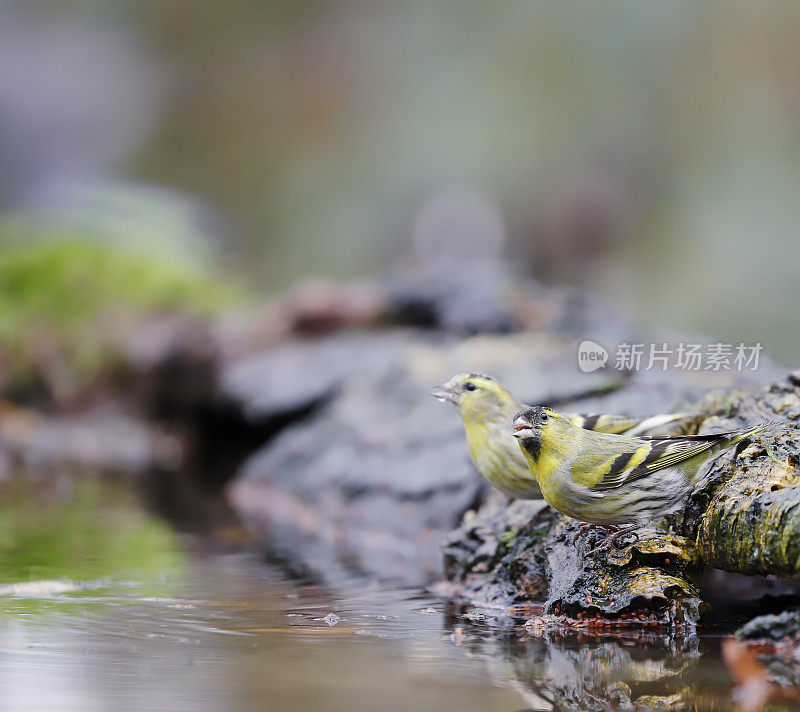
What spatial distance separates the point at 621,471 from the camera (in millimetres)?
3342

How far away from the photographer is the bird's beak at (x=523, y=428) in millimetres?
3547

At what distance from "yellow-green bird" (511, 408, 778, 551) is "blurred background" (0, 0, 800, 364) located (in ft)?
45.2

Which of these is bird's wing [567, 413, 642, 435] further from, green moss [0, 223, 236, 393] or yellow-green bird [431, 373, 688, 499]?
green moss [0, 223, 236, 393]

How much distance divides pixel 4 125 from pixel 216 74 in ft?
16.9

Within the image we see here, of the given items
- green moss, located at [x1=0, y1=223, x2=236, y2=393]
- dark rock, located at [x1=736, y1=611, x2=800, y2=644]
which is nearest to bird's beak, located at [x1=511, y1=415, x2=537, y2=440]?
dark rock, located at [x1=736, y1=611, x2=800, y2=644]

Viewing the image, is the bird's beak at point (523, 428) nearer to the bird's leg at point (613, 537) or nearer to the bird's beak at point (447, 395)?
the bird's leg at point (613, 537)

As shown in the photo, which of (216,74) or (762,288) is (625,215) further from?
(216,74)

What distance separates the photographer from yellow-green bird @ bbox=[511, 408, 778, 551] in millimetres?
3336

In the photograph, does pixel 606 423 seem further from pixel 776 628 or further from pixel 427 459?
pixel 427 459

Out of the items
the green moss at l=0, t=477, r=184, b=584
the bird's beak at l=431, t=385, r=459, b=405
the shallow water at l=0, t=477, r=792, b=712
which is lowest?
the shallow water at l=0, t=477, r=792, b=712

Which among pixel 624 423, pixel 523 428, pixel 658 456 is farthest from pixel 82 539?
pixel 658 456

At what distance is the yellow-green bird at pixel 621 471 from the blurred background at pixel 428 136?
13772 mm

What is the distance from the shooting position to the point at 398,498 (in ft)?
19.9

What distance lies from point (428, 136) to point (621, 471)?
19078 mm
